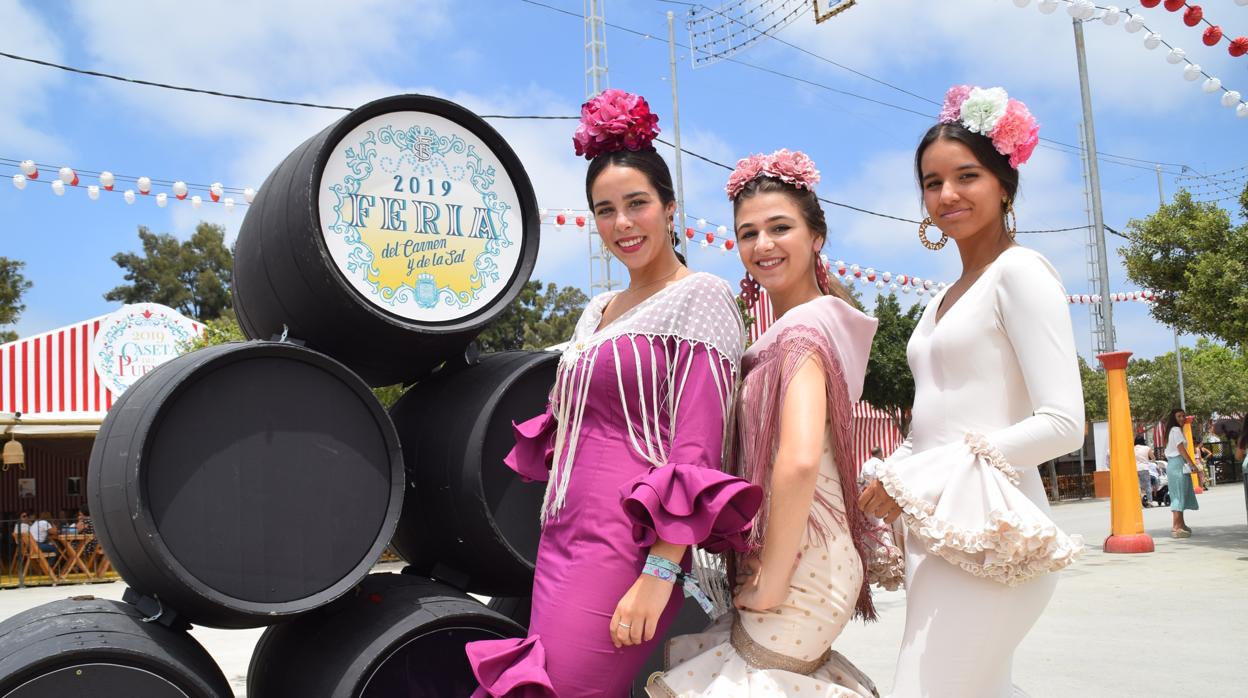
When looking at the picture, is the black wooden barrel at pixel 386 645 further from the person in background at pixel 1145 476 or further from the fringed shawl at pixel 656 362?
the person in background at pixel 1145 476

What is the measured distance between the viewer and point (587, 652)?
2035mm

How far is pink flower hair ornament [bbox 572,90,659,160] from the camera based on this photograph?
2.37m

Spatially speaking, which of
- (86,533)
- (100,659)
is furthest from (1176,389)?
(100,659)

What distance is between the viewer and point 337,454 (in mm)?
2871

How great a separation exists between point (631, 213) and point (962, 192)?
76 cm

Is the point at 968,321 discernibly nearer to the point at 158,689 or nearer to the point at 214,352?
the point at 214,352

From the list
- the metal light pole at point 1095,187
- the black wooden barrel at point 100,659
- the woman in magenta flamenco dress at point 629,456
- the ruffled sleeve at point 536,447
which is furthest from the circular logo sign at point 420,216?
the metal light pole at point 1095,187

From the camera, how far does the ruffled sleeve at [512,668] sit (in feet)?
6.59

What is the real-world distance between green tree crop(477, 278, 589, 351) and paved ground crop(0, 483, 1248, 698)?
25.8 m

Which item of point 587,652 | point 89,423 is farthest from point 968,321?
point 89,423

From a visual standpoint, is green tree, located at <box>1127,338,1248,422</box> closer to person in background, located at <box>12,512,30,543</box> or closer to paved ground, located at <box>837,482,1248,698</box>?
paved ground, located at <box>837,482,1248,698</box>

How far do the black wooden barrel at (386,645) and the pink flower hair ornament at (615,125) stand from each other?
1425mm

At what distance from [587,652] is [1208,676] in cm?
387

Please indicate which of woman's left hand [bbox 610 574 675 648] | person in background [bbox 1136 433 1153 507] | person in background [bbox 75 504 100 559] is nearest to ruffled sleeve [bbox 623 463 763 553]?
woman's left hand [bbox 610 574 675 648]
